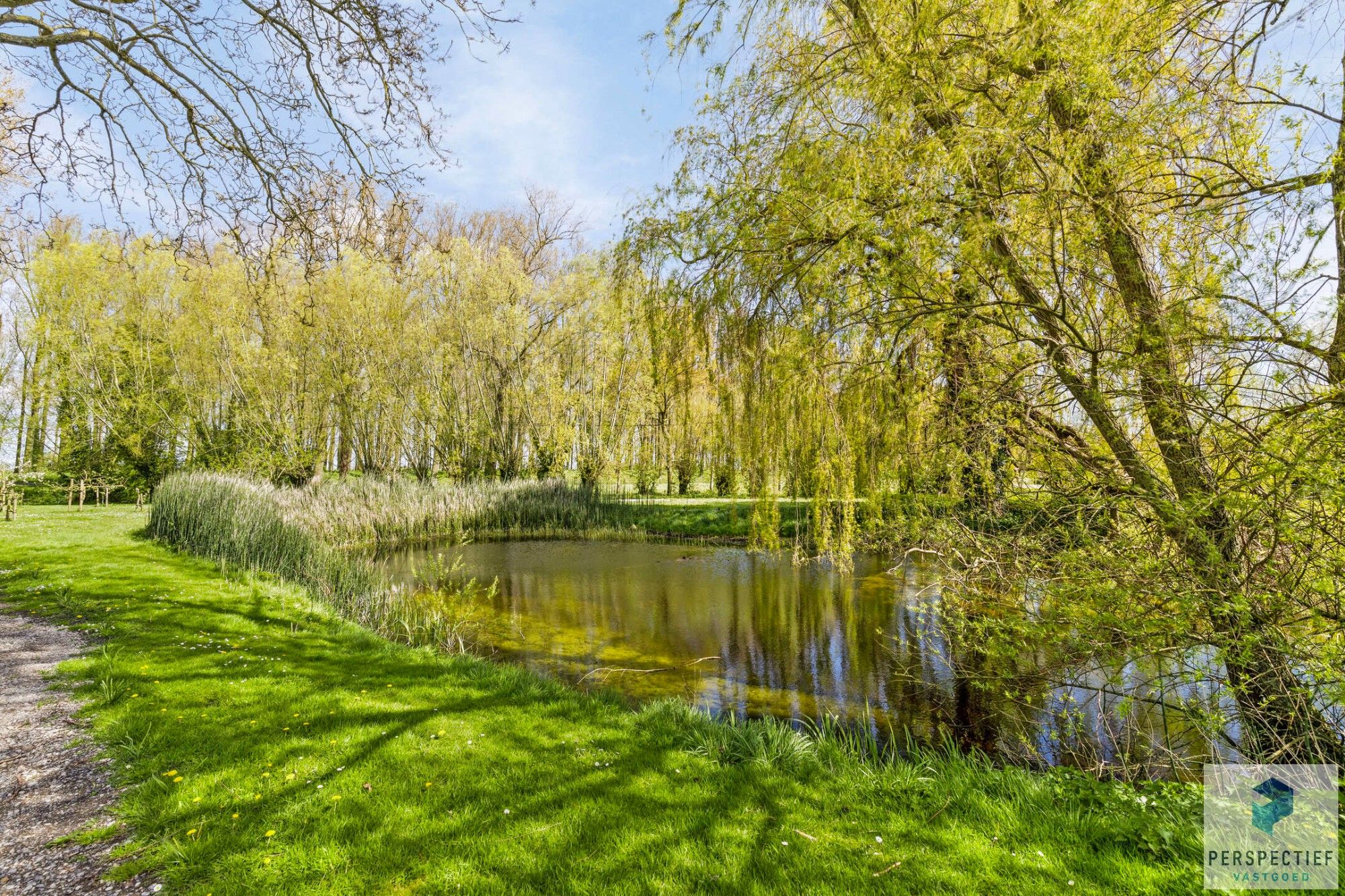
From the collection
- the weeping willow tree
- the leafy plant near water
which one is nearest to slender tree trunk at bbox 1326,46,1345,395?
the weeping willow tree

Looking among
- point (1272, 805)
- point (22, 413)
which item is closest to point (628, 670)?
point (1272, 805)

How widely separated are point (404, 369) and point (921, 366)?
17.7 metres

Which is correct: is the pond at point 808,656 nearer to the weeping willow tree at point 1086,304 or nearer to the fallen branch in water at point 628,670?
the fallen branch in water at point 628,670

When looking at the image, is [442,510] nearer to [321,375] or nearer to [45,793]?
[321,375]

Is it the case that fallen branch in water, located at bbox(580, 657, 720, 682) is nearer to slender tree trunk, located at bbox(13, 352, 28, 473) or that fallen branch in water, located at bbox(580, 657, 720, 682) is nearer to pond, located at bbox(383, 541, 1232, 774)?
pond, located at bbox(383, 541, 1232, 774)

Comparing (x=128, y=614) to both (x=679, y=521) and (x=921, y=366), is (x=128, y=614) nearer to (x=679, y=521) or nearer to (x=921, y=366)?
(x=921, y=366)

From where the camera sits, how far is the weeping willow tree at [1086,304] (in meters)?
2.62

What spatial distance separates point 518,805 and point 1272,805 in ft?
11.6

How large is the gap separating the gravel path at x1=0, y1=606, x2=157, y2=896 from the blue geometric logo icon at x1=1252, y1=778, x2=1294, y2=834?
181 inches

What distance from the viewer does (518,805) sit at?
2.83m

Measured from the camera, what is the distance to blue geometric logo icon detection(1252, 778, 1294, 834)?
242cm

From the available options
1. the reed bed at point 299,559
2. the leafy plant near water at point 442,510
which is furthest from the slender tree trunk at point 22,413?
the reed bed at point 299,559

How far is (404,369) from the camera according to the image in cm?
1823

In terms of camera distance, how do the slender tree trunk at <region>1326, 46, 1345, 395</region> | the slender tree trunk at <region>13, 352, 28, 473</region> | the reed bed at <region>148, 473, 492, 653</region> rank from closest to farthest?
the slender tree trunk at <region>1326, 46, 1345, 395</region>, the reed bed at <region>148, 473, 492, 653</region>, the slender tree trunk at <region>13, 352, 28, 473</region>
